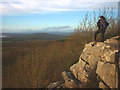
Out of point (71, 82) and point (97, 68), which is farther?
point (71, 82)

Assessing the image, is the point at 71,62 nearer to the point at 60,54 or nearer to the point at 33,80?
the point at 60,54

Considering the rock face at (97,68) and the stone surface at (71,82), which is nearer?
the rock face at (97,68)

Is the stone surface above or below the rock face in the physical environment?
below

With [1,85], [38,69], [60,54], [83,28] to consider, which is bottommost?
[1,85]

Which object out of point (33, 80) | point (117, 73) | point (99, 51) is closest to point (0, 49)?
point (33, 80)

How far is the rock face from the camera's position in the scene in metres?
2.89

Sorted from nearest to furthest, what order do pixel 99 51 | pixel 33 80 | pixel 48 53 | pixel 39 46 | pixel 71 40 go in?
pixel 99 51
pixel 33 80
pixel 39 46
pixel 48 53
pixel 71 40

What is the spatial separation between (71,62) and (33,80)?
168 centimetres

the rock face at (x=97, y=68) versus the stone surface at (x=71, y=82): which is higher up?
the rock face at (x=97, y=68)

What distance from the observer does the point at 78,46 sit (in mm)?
5199

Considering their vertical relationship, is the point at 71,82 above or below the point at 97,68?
below

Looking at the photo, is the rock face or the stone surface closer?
the rock face

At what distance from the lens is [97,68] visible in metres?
3.20

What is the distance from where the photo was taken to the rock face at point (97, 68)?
2887 mm
